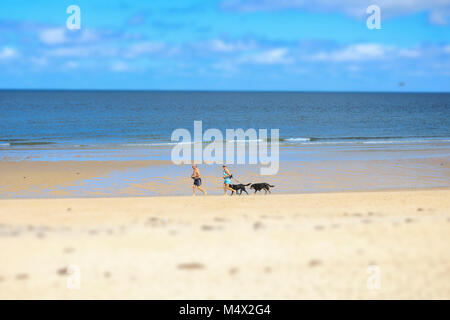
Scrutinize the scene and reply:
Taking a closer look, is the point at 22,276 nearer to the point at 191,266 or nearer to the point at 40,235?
the point at 40,235

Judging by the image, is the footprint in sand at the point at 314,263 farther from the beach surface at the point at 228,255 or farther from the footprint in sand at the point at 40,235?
the footprint in sand at the point at 40,235

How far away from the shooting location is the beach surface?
705 centimetres

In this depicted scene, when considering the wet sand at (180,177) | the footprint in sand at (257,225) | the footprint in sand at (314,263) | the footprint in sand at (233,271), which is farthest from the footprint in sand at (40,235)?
the wet sand at (180,177)

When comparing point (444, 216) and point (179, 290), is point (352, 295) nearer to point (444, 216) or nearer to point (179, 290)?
point (179, 290)

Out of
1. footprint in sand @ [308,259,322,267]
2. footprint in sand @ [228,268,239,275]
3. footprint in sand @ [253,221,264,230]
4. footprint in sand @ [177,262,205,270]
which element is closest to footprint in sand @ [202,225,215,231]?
footprint in sand @ [253,221,264,230]

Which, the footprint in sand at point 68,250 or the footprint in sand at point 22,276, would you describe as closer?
the footprint in sand at point 22,276

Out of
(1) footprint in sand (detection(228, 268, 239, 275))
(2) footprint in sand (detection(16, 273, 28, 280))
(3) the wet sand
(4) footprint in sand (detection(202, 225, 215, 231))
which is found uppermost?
(3) the wet sand

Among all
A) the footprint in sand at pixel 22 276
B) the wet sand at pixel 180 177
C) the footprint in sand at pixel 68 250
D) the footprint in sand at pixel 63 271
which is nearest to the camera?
the footprint in sand at pixel 22 276

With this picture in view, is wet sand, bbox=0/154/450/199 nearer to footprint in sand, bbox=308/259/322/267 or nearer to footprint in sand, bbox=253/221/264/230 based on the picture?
footprint in sand, bbox=253/221/264/230

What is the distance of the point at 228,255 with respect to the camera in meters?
8.24

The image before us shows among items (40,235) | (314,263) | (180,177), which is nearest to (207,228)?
(314,263)

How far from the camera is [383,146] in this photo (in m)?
36.8

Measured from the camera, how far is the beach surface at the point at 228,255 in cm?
705

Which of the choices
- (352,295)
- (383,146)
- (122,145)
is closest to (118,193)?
(352,295)
